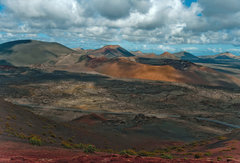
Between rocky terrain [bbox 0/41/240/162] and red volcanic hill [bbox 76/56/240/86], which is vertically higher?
red volcanic hill [bbox 76/56/240/86]

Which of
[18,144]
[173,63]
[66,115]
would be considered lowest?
[66,115]

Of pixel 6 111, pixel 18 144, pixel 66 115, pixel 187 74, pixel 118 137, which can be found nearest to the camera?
pixel 18 144

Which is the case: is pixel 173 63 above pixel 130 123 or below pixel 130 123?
above

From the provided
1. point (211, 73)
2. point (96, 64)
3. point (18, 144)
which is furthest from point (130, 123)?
point (96, 64)

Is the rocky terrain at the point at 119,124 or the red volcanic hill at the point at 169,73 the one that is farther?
the red volcanic hill at the point at 169,73

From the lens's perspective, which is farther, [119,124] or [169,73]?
[169,73]

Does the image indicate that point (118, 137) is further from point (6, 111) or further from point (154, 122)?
point (6, 111)

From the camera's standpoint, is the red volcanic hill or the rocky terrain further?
the red volcanic hill

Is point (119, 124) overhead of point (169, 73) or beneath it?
beneath
